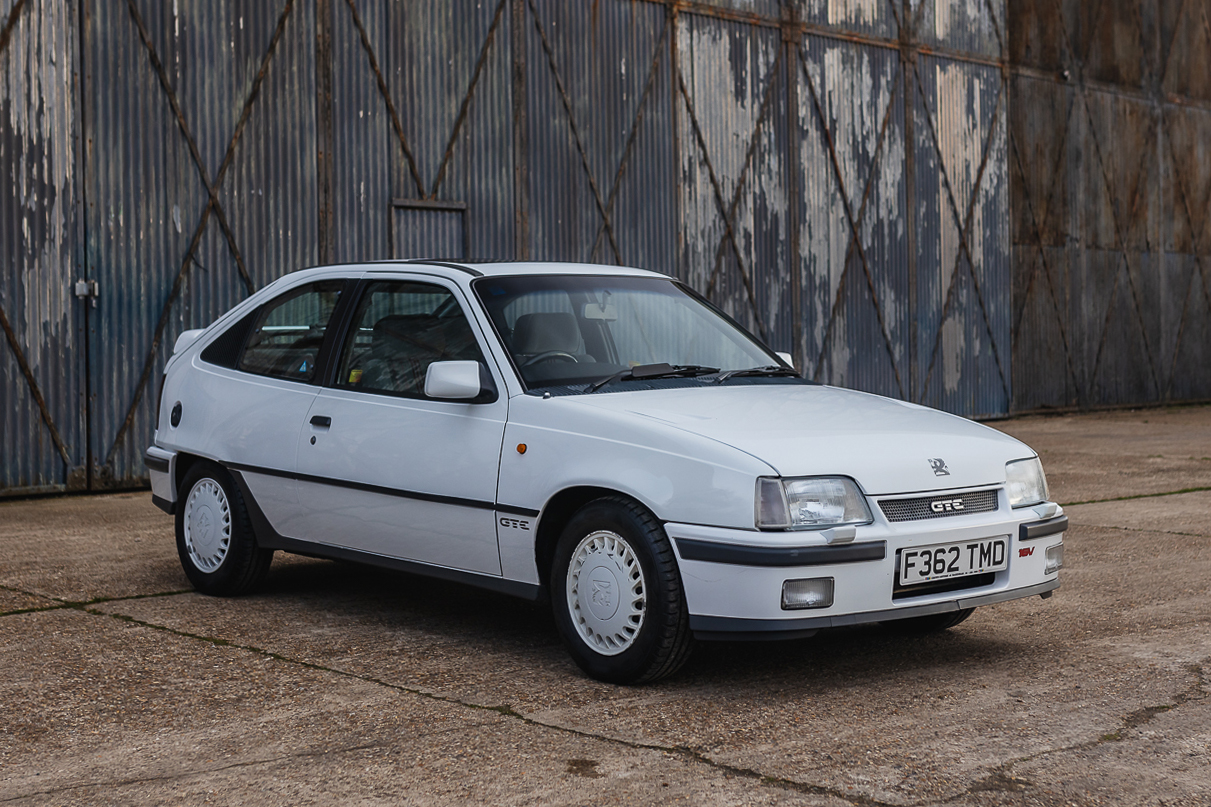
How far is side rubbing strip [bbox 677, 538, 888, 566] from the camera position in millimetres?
4289

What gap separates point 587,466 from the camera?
4.71m

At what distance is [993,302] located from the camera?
1981cm

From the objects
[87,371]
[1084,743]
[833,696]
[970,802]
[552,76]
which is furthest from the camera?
[552,76]

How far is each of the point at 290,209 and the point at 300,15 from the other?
1855 mm

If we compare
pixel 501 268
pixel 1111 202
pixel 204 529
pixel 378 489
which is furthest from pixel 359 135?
pixel 1111 202

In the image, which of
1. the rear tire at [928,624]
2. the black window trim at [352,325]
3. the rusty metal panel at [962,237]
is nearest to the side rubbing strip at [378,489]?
the black window trim at [352,325]

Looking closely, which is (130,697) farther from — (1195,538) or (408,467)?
(1195,538)

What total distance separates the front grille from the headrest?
1.52 meters

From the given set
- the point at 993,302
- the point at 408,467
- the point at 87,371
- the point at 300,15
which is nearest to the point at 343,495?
the point at 408,467

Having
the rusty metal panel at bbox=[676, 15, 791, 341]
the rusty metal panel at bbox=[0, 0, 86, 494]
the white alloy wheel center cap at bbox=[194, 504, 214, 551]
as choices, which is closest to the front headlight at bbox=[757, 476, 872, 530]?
the white alloy wheel center cap at bbox=[194, 504, 214, 551]

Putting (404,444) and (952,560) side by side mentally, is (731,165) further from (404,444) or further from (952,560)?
(952,560)

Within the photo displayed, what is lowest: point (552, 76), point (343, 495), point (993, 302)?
point (343, 495)

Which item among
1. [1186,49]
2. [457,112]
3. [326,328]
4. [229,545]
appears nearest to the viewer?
[326,328]

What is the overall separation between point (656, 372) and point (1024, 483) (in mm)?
1454
